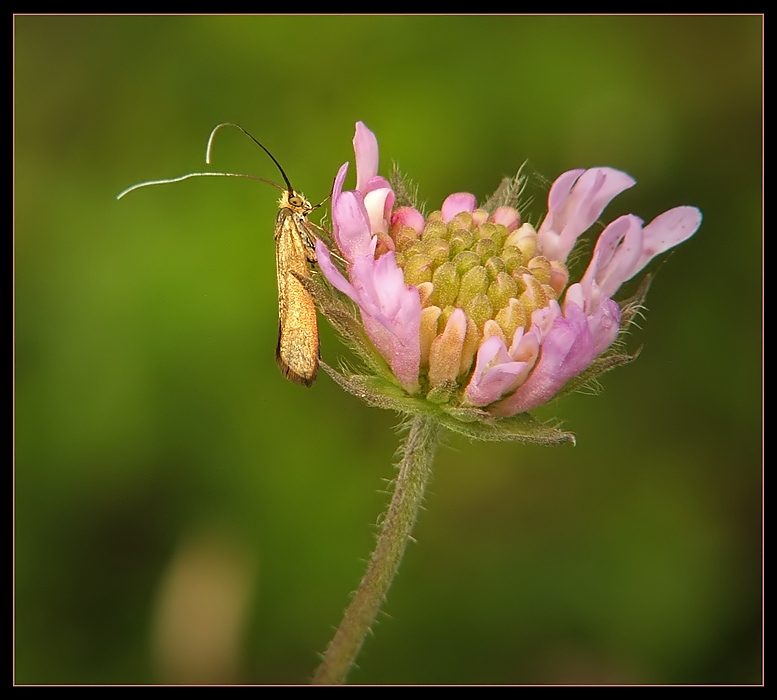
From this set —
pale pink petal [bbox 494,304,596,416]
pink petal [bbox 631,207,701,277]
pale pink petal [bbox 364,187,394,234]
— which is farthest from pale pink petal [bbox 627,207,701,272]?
pale pink petal [bbox 364,187,394,234]

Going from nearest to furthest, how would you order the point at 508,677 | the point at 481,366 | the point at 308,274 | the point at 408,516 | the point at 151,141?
the point at 481,366 → the point at 408,516 → the point at 308,274 → the point at 508,677 → the point at 151,141

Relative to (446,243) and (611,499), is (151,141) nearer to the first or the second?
(446,243)

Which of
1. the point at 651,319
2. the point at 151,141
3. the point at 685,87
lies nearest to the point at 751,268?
the point at 651,319

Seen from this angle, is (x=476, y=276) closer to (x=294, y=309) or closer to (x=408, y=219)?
(x=408, y=219)

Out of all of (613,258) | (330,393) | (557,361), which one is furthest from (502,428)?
(330,393)

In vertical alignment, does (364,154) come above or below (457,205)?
above

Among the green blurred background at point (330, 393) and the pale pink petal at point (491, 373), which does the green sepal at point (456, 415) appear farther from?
the green blurred background at point (330, 393)
